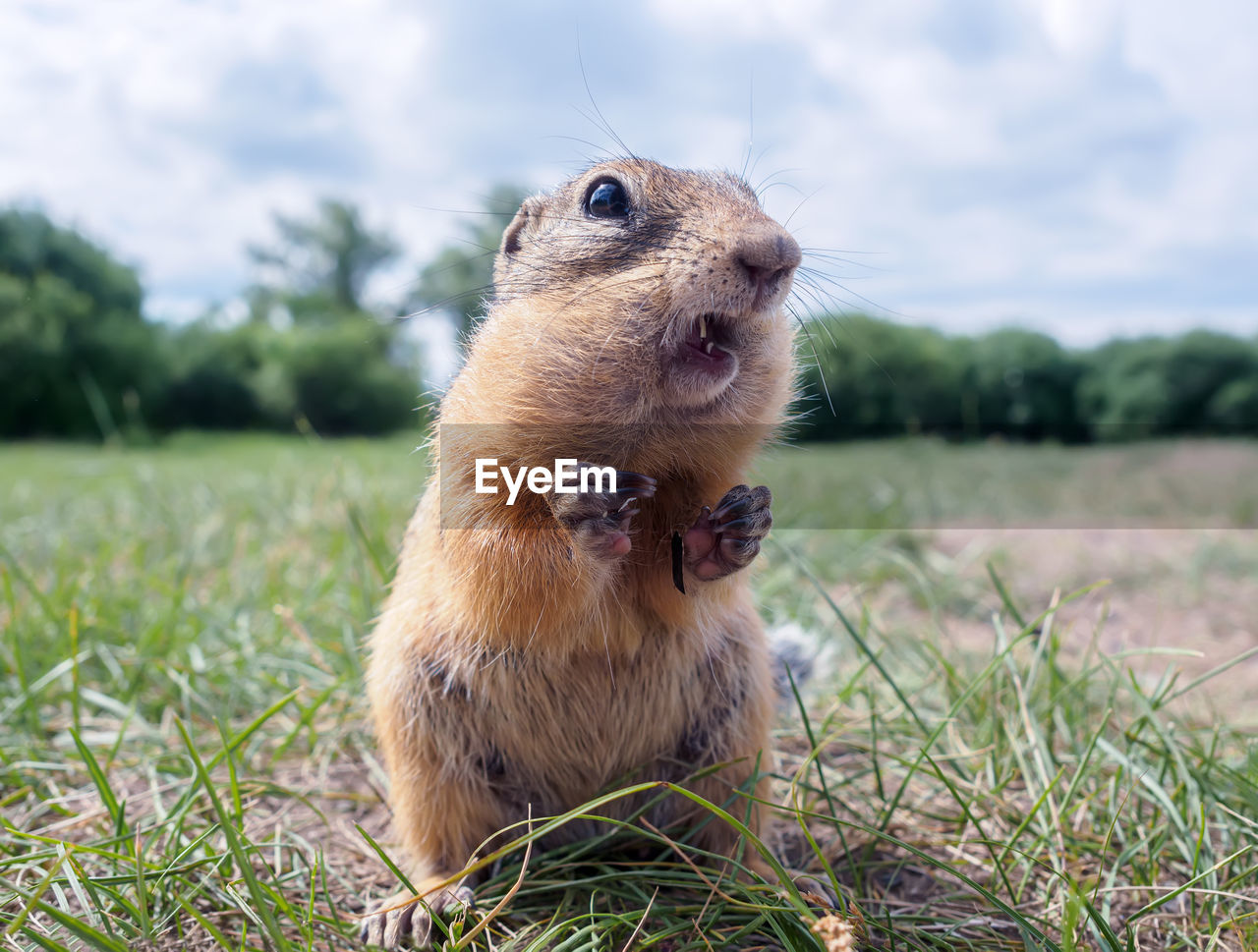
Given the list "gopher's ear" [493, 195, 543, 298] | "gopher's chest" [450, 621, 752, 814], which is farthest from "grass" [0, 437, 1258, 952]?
"gopher's ear" [493, 195, 543, 298]

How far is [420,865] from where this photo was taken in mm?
2223

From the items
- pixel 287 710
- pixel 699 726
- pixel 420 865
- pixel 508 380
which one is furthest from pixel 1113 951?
pixel 287 710

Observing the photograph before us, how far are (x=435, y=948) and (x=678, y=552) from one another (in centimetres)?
106

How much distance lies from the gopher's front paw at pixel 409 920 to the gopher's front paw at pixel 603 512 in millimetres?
891

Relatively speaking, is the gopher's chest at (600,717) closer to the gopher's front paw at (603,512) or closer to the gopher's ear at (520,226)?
the gopher's front paw at (603,512)

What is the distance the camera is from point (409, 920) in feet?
6.50

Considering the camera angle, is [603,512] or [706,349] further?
[706,349]

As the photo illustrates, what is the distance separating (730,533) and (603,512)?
311 mm

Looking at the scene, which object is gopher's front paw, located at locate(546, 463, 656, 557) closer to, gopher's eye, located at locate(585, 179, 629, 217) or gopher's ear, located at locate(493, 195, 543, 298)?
gopher's eye, located at locate(585, 179, 629, 217)

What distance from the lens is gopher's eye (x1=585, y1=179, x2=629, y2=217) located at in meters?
2.07

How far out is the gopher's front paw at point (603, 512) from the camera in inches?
70.7

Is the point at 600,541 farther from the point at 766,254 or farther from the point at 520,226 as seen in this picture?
the point at 520,226

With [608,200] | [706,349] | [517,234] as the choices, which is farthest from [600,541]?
[517,234]

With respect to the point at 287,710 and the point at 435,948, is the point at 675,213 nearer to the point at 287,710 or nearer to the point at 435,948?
the point at 435,948
